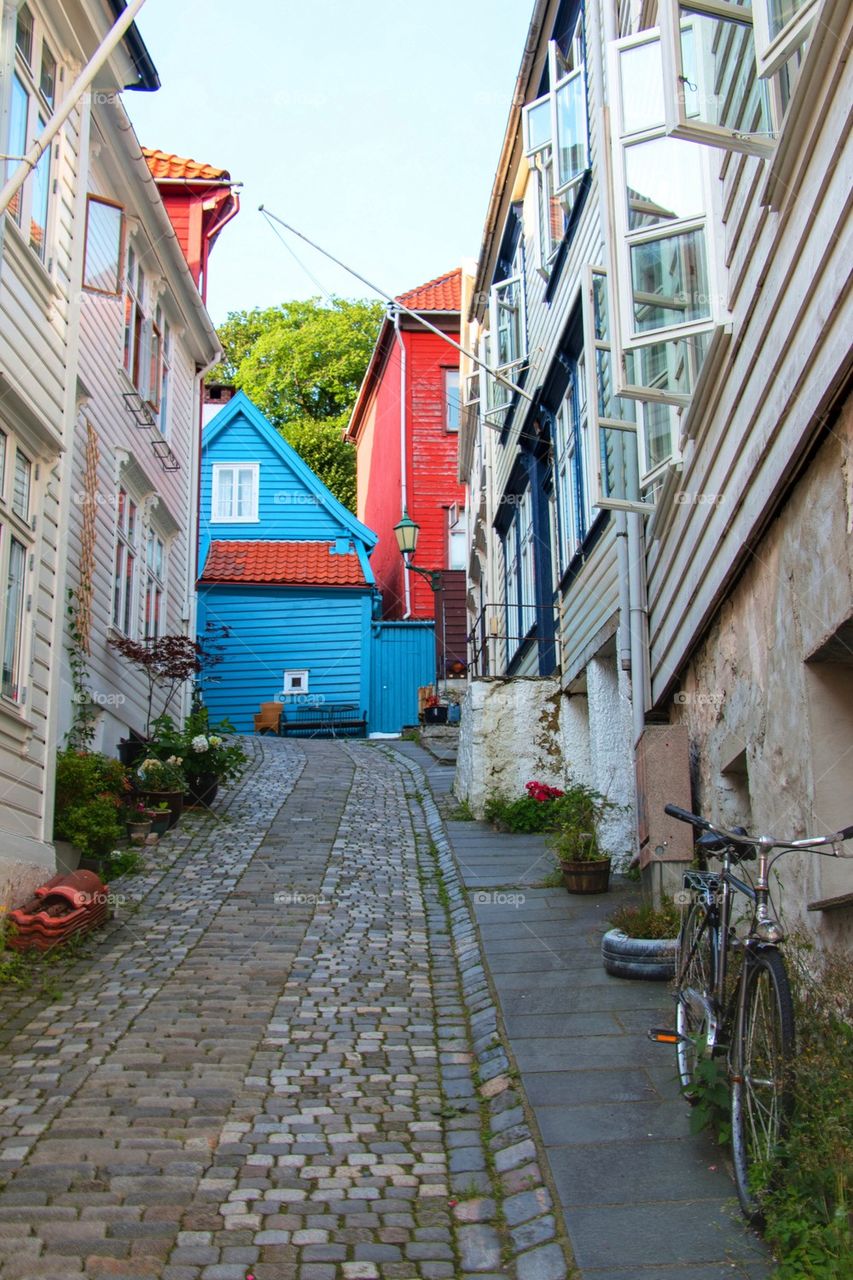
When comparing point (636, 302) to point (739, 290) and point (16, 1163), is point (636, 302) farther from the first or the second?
point (16, 1163)

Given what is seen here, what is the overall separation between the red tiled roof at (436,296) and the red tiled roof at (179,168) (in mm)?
11382

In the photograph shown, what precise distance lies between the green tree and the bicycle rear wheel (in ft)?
117

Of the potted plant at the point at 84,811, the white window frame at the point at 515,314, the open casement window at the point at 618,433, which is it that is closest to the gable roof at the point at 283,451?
the white window frame at the point at 515,314

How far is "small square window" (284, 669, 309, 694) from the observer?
24.8 meters

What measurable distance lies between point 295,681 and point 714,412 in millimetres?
18630

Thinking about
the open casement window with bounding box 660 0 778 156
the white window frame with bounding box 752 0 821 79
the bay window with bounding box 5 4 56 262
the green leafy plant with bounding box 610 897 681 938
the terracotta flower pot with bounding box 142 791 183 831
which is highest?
the bay window with bounding box 5 4 56 262

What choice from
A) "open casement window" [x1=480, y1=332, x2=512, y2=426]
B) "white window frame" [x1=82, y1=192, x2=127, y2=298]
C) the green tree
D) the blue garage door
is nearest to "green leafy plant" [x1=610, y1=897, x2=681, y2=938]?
"white window frame" [x1=82, y1=192, x2=127, y2=298]

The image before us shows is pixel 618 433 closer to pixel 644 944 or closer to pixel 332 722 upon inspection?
pixel 644 944

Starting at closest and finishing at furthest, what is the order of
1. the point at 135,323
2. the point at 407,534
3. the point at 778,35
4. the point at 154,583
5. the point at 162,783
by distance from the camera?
1. the point at 778,35
2. the point at 162,783
3. the point at 135,323
4. the point at 154,583
5. the point at 407,534

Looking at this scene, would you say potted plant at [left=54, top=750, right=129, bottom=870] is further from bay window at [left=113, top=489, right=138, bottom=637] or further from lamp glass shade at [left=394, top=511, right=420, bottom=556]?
lamp glass shade at [left=394, top=511, right=420, bottom=556]

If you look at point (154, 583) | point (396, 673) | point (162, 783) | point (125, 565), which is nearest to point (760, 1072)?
point (162, 783)

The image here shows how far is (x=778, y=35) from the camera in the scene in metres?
4.78

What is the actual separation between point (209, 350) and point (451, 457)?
1098cm

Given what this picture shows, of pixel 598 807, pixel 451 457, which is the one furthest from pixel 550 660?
pixel 451 457
